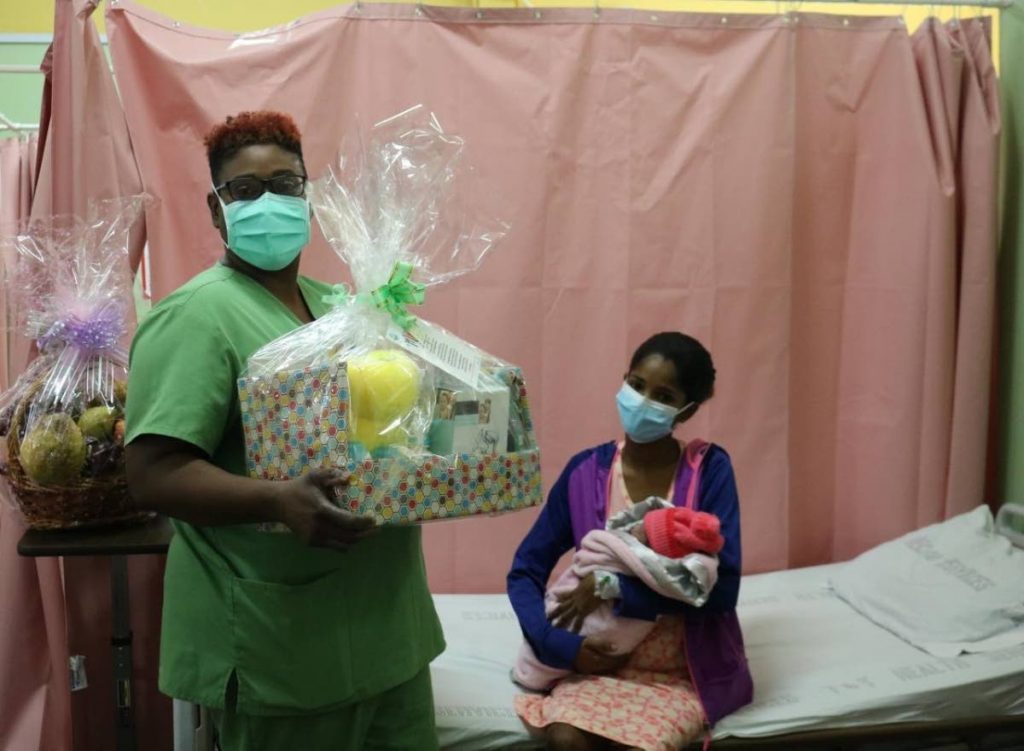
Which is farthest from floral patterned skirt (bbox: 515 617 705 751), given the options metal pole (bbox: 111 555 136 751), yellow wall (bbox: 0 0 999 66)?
yellow wall (bbox: 0 0 999 66)

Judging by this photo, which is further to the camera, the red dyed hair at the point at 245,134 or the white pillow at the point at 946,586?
the white pillow at the point at 946,586

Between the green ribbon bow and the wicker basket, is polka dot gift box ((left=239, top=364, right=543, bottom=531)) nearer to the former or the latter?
the green ribbon bow

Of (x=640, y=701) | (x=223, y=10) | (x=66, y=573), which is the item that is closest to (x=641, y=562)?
(x=640, y=701)

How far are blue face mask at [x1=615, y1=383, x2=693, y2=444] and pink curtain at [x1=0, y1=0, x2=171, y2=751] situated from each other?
116cm

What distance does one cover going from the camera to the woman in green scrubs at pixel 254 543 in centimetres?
128

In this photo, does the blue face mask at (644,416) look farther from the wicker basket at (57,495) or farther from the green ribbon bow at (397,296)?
the wicker basket at (57,495)

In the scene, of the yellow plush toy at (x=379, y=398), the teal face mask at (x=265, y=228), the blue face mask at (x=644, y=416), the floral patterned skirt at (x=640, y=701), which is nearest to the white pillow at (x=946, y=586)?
the floral patterned skirt at (x=640, y=701)

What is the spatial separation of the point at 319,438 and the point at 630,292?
1.52 metres

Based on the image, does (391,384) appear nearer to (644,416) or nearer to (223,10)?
(644,416)

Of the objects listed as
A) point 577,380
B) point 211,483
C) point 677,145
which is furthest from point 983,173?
point 211,483

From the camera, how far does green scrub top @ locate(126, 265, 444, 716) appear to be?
1.32 metres

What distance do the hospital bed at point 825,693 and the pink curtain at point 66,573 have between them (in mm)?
569

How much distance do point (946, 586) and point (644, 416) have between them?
38.2 inches

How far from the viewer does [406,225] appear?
4.98ft
